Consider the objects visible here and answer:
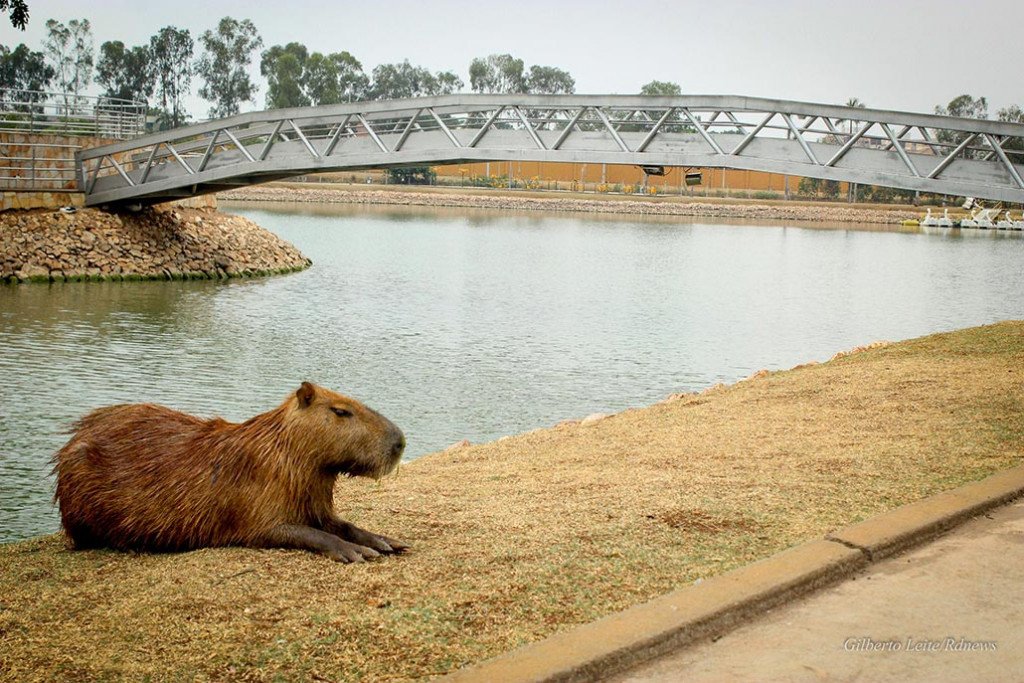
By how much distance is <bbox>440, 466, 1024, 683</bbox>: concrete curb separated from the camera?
396 centimetres

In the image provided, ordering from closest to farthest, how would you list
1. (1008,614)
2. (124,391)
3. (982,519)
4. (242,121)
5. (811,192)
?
(1008,614) < (982,519) < (124,391) < (242,121) < (811,192)

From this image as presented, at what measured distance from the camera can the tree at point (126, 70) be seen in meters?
107

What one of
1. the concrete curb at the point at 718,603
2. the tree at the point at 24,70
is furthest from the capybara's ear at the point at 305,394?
the tree at the point at 24,70

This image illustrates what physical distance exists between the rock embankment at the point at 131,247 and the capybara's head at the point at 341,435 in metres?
24.4

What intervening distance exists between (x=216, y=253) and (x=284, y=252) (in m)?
3.25

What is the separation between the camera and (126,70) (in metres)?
108

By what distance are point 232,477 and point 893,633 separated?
3.03 metres

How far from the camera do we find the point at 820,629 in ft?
14.6

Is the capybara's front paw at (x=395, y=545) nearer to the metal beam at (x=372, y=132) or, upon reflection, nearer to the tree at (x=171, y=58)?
the metal beam at (x=372, y=132)

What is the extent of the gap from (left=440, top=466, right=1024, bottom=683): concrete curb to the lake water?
606cm

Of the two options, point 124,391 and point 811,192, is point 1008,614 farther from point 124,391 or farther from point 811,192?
point 811,192

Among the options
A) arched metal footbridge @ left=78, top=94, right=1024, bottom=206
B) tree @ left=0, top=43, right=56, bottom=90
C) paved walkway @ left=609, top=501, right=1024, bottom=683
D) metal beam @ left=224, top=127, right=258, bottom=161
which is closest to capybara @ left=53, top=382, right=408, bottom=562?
paved walkway @ left=609, top=501, right=1024, bottom=683

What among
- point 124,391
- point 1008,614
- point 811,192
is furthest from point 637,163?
point 811,192

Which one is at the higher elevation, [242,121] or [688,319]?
[242,121]
